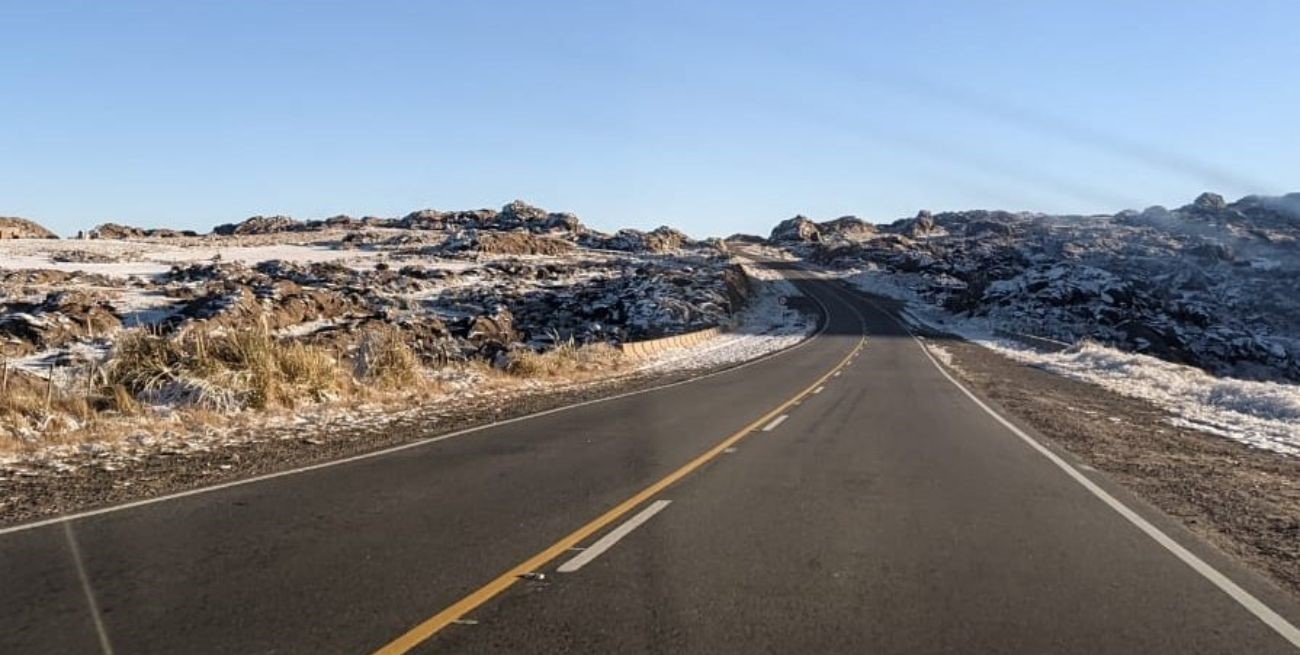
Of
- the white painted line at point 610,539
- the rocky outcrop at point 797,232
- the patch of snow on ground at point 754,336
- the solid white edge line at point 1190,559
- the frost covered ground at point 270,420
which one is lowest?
the patch of snow on ground at point 754,336

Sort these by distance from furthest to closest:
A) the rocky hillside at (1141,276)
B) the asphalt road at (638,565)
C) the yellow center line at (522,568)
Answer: the rocky hillside at (1141,276)
the asphalt road at (638,565)
the yellow center line at (522,568)

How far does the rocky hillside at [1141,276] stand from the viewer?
5969 cm

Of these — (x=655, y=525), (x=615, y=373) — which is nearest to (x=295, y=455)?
(x=655, y=525)

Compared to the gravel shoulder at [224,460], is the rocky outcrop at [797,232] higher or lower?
higher

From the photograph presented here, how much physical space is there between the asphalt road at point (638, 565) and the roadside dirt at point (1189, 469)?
44 cm

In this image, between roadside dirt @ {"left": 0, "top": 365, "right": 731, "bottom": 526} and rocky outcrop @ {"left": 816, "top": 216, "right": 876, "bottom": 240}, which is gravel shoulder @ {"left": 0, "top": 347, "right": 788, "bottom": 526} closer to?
roadside dirt @ {"left": 0, "top": 365, "right": 731, "bottom": 526}

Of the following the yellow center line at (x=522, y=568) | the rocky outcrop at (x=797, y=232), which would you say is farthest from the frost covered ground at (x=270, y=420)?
the rocky outcrop at (x=797, y=232)

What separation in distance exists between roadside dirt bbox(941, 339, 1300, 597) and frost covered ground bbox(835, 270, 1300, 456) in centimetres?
70

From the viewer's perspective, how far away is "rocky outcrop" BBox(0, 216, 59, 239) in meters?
84.7

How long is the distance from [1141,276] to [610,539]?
89.3 metres

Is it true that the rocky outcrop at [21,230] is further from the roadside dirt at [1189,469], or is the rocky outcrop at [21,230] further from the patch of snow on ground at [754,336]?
the roadside dirt at [1189,469]

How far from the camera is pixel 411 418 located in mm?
16688

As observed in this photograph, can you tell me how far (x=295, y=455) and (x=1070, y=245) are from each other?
11403cm

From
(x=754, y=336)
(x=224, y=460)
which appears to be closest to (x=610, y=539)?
(x=224, y=460)
